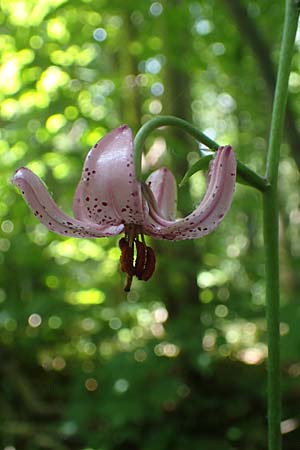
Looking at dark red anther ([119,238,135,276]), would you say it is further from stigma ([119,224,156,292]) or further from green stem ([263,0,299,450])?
green stem ([263,0,299,450])

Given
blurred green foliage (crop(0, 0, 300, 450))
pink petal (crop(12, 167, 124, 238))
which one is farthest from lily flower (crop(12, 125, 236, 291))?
blurred green foliage (crop(0, 0, 300, 450))

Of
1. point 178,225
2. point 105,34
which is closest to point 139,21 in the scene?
point 105,34

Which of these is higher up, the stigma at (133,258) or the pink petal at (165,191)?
the pink petal at (165,191)

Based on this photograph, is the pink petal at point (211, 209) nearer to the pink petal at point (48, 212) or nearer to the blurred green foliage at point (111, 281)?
the pink petal at point (48, 212)

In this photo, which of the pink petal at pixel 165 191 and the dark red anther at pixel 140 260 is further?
the pink petal at pixel 165 191

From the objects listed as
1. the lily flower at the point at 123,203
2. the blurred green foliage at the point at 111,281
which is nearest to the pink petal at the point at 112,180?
the lily flower at the point at 123,203

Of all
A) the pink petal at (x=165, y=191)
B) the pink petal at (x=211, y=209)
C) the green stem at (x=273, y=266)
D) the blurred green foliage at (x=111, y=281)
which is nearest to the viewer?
the pink petal at (x=211, y=209)

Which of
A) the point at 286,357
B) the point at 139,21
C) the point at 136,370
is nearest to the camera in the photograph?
the point at 286,357

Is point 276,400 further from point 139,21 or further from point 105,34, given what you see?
point 139,21

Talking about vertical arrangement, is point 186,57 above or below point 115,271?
above
